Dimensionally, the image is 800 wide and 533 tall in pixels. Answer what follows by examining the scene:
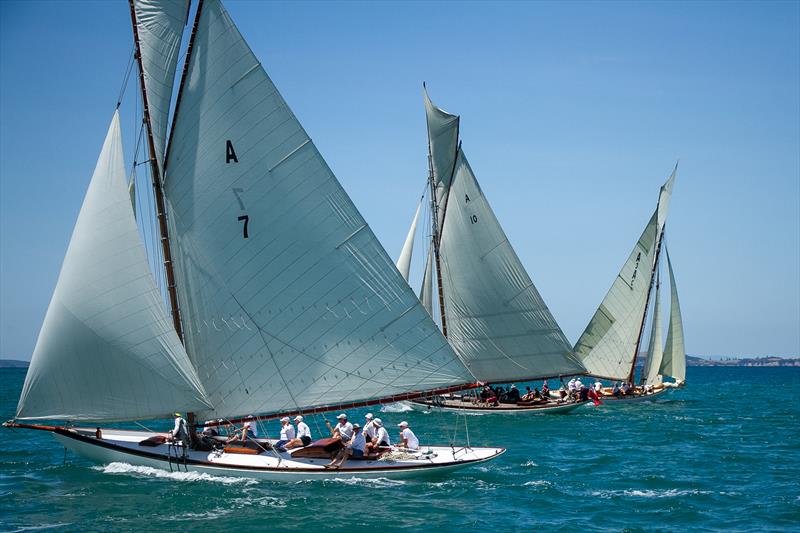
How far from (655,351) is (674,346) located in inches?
100

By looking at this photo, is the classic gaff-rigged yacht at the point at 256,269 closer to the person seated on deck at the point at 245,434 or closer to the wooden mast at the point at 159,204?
the wooden mast at the point at 159,204

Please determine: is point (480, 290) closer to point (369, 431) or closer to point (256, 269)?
point (369, 431)

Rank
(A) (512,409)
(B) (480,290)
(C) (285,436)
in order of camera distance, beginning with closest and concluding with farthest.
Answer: (C) (285,436) → (B) (480,290) → (A) (512,409)

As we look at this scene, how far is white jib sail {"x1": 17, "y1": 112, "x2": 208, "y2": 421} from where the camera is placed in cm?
2822


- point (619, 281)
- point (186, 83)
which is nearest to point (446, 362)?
point (186, 83)

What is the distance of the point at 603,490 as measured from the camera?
29.5 meters

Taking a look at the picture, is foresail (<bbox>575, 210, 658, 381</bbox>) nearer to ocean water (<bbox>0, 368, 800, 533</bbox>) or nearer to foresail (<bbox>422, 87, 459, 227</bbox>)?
foresail (<bbox>422, 87, 459, 227</bbox>)

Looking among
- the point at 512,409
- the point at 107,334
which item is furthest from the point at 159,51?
the point at 512,409

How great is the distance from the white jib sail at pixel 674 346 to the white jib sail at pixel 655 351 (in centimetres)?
92

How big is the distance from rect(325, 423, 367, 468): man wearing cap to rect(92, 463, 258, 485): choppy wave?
2.74m

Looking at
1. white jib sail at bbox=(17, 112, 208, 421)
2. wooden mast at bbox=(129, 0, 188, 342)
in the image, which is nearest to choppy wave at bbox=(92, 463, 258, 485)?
white jib sail at bbox=(17, 112, 208, 421)

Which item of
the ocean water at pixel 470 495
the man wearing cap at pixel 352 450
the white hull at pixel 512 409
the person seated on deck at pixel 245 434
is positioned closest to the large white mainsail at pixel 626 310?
the white hull at pixel 512 409

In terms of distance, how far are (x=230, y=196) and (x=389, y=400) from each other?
8.60m

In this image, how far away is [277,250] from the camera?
96.0ft
